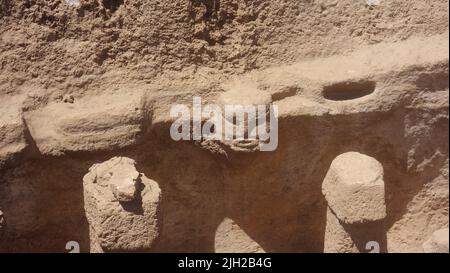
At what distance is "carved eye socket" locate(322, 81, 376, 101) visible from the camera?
2.14 metres

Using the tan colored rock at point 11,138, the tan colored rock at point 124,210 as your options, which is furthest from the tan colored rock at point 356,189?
the tan colored rock at point 11,138

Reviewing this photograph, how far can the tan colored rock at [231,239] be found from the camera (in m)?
2.28

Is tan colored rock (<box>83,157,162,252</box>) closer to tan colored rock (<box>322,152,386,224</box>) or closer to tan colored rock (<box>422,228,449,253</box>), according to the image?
tan colored rock (<box>322,152,386,224</box>)

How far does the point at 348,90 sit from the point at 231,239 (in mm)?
657

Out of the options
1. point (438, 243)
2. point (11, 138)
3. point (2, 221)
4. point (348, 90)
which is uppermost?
point (348, 90)

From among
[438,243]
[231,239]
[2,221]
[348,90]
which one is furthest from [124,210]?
[438,243]

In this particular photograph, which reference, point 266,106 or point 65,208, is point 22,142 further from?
point 266,106

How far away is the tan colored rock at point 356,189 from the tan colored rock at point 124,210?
59 cm

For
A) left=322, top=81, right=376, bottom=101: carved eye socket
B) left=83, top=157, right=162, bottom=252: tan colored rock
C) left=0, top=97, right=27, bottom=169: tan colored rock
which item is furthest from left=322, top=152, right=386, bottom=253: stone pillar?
left=0, top=97, right=27, bottom=169: tan colored rock

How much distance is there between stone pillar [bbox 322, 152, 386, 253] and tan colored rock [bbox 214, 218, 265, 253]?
28 centimetres

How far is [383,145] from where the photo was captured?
2.24 m

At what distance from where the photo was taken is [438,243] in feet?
7.66

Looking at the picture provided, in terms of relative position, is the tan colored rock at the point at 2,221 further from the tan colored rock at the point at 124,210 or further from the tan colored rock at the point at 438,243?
the tan colored rock at the point at 438,243

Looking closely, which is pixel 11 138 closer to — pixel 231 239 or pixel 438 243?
pixel 231 239
